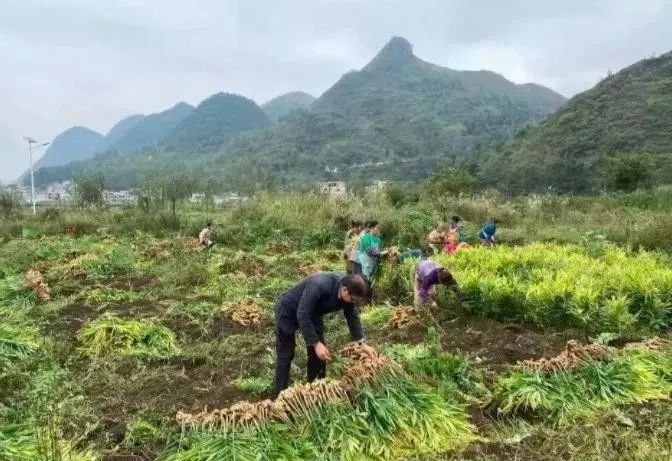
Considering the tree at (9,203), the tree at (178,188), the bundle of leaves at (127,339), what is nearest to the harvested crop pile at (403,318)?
the bundle of leaves at (127,339)

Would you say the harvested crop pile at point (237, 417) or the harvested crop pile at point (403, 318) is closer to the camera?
the harvested crop pile at point (237, 417)

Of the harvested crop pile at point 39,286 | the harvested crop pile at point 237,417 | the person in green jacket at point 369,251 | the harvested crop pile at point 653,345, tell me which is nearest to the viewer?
the harvested crop pile at point 237,417

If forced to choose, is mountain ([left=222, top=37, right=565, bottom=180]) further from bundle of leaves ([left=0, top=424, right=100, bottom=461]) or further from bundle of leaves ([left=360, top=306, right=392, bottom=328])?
bundle of leaves ([left=0, top=424, right=100, bottom=461])

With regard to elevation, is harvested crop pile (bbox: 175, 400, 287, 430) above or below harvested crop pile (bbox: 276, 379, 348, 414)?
below

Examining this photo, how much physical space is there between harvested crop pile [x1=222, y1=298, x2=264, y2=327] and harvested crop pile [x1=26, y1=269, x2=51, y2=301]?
9.83 ft

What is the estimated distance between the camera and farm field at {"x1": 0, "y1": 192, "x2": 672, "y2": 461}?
12.7ft

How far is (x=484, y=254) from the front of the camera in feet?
28.9

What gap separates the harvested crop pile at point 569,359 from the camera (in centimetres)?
469

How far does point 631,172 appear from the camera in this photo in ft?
99.4

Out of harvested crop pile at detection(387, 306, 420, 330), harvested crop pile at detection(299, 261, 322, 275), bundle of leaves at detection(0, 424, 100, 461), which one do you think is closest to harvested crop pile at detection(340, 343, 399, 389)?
bundle of leaves at detection(0, 424, 100, 461)

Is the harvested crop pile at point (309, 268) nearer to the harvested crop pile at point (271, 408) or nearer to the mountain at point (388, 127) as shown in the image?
the harvested crop pile at point (271, 408)

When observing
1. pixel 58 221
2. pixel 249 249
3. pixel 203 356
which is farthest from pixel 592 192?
pixel 203 356

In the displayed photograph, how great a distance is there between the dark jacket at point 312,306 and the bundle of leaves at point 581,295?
3004 mm

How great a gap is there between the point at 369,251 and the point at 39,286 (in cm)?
517
